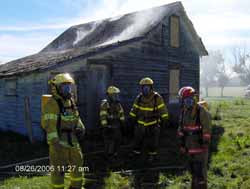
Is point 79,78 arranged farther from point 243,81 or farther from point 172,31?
point 243,81

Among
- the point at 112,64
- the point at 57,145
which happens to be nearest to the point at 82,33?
Result: the point at 112,64

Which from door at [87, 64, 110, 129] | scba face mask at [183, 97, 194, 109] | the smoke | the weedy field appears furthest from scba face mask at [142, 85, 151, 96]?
the smoke

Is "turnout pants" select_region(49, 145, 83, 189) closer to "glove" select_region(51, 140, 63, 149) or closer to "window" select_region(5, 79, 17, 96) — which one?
"glove" select_region(51, 140, 63, 149)

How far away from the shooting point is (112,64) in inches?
517

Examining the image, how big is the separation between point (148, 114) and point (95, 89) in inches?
171

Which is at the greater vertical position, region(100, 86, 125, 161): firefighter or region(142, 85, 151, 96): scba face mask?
region(142, 85, 151, 96): scba face mask

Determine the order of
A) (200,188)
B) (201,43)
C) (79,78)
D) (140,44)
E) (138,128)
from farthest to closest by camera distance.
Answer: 1. (201,43)
2. (140,44)
3. (79,78)
4. (138,128)
5. (200,188)

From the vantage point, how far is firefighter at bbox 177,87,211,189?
5.71 meters

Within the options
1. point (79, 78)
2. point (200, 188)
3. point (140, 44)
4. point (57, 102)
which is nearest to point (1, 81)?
point (79, 78)

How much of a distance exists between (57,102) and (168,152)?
545cm

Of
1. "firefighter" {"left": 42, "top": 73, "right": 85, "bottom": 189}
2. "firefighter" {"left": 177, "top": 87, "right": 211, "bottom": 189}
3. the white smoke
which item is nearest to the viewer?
"firefighter" {"left": 42, "top": 73, "right": 85, "bottom": 189}

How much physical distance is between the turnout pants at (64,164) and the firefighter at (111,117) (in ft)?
10.2

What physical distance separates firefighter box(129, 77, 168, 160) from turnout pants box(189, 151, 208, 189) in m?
3.00

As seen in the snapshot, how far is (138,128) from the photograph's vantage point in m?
9.06
